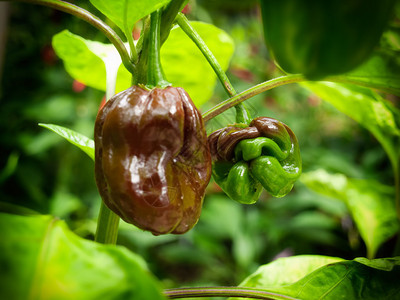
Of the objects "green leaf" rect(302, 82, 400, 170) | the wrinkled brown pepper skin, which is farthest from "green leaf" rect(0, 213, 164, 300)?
"green leaf" rect(302, 82, 400, 170)

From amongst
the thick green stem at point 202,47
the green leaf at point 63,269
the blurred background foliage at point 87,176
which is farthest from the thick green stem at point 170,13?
the blurred background foliage at point 87,176

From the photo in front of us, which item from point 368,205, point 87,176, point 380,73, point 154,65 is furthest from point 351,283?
point 87,176

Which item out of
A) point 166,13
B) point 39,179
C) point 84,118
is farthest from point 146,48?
point 39,179

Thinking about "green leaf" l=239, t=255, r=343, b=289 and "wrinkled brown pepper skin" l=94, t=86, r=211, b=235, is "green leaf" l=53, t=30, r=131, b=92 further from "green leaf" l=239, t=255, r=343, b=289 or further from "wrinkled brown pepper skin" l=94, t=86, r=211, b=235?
"green leaf" l=239, t=255, r=343, b=289

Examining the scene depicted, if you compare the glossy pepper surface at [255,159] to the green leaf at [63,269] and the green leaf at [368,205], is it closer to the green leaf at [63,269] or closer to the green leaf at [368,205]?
the green leaf at [63,269]

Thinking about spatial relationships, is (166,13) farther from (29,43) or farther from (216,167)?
(29,43)
